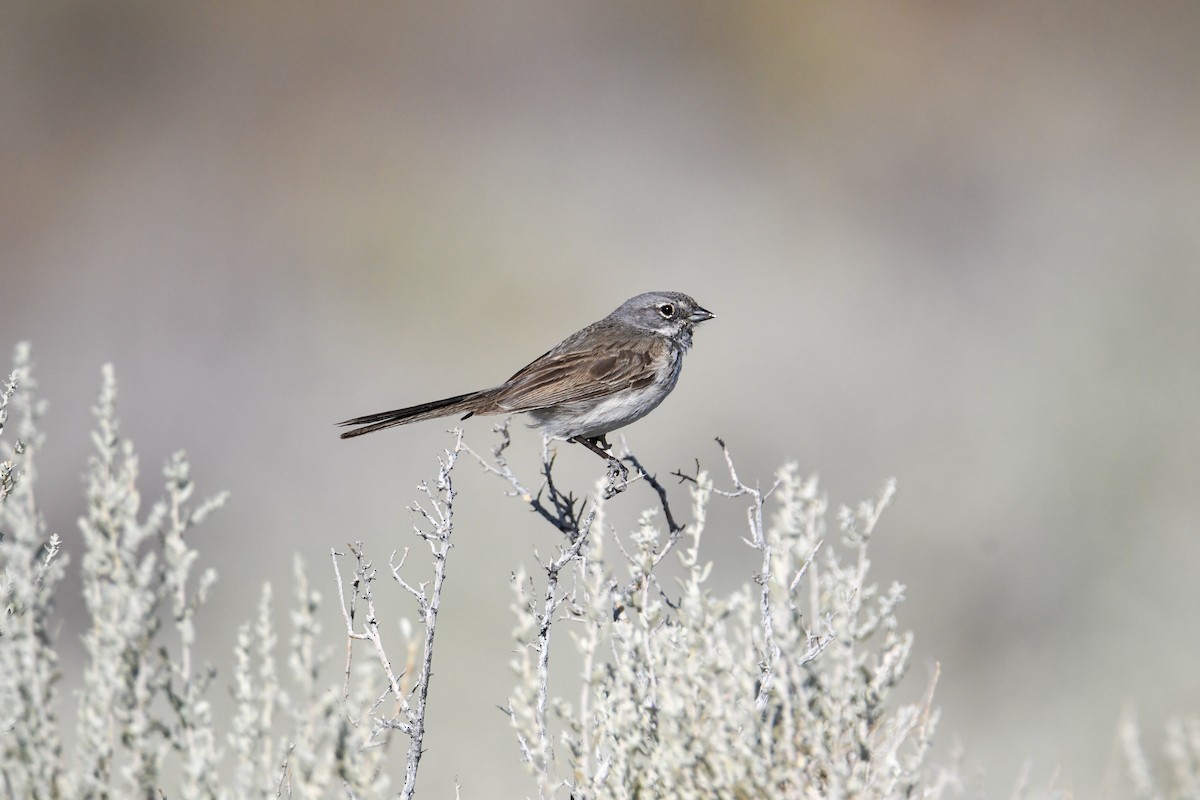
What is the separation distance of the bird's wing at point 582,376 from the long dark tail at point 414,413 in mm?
165

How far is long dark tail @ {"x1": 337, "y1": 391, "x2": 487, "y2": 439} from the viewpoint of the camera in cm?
555

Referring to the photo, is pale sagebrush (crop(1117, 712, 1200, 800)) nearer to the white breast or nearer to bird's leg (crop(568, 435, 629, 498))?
bird's leg (crop(568, 435, 629, 498))

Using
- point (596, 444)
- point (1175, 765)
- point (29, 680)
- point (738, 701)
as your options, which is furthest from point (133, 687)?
point (596, 444)

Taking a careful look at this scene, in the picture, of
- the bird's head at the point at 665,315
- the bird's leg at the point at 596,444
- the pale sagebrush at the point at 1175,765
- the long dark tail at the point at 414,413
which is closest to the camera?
the pale sagebrush at the point at 1175,765

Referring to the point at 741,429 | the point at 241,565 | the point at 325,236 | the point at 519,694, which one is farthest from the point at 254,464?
the point at 519,694

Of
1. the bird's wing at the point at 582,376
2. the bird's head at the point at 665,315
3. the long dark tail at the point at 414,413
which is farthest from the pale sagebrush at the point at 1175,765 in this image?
the bird's head at the point at 665,315

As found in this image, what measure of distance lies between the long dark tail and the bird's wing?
0.54 ft

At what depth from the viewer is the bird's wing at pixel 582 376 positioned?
626 cm

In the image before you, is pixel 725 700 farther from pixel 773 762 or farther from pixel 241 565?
pixel 241 565

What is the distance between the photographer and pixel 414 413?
5848 mm

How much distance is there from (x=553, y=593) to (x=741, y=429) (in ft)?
32.2

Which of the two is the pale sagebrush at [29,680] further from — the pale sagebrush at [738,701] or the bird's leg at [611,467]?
the bird's leg at [611,467]

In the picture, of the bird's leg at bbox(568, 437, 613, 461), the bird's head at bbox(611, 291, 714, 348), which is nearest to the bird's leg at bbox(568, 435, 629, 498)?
the bird's leg at bbox(568, 437, 613, 461)

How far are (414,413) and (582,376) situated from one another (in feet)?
3.39
